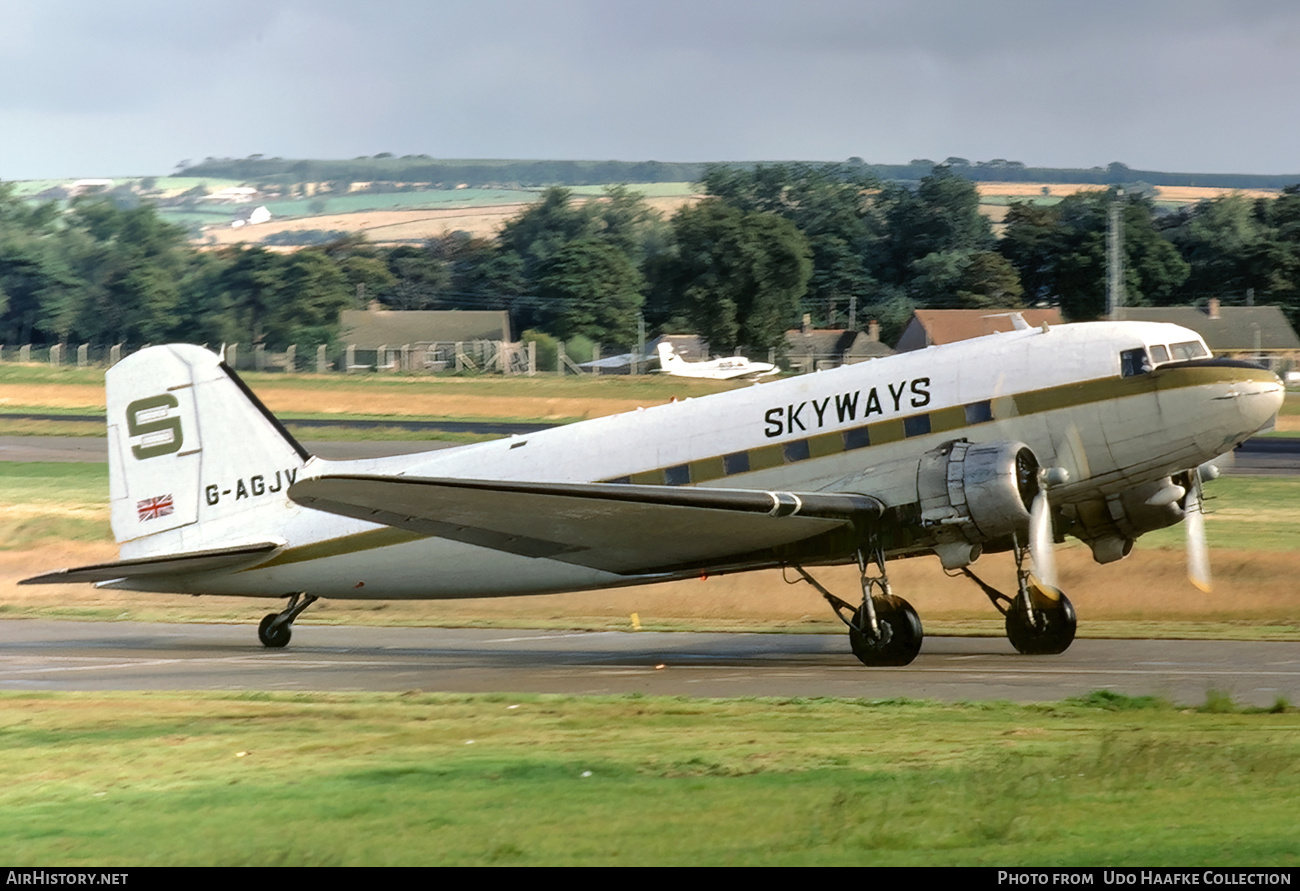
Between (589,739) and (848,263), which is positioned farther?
(848,263)

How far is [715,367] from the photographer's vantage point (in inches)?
2822

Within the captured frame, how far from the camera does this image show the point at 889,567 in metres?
29.1

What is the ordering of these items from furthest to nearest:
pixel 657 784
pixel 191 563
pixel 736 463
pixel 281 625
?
pixel 281 625 < pixel 191 563 < pixel 736 463 < pixel 657 784

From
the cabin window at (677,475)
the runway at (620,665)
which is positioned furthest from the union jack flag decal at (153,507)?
the cabin window at (677,475)

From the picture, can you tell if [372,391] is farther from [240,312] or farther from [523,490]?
[523,490]

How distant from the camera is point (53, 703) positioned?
15523mm

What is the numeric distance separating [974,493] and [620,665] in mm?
5251

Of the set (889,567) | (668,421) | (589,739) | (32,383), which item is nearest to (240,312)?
(32,383)

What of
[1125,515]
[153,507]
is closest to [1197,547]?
[1125,515]

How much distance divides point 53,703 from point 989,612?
600 inches

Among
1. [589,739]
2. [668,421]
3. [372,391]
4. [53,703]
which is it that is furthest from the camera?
[372,391]

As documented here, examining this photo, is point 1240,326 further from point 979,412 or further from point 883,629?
point 883,629

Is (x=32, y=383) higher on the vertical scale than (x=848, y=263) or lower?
lower

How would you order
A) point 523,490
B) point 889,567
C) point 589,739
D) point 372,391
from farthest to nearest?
point 372,391 → point 889,567 → point 523,490 → point 589,739
